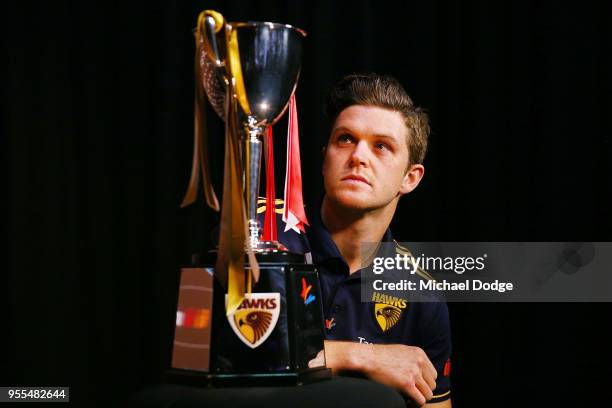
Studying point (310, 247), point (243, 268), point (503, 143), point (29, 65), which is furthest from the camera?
point (503, 143)

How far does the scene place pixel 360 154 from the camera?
1.51 metres

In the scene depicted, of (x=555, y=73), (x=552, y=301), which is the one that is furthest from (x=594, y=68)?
(x=552, y=301)

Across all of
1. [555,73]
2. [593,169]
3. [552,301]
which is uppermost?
[555,73]

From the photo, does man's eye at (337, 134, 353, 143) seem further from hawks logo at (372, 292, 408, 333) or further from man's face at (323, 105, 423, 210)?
hawks logo at (372, 292, 408, 333)

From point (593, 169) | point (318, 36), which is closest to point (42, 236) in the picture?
point (318, 36)

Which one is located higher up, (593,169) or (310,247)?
(593,169)

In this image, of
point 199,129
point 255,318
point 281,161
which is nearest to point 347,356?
point 255,318

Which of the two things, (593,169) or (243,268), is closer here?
(243,268)

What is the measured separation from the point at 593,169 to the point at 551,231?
0.21 metres

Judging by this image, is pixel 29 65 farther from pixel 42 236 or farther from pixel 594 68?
pixel 594 68

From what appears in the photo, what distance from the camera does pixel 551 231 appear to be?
2080 mm

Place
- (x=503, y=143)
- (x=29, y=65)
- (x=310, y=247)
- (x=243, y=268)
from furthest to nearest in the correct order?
(x=503, y=143), (x=29, y=65), (x=310, y=247), (x=243, y=268)

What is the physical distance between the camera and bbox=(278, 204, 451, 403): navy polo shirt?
1.66m

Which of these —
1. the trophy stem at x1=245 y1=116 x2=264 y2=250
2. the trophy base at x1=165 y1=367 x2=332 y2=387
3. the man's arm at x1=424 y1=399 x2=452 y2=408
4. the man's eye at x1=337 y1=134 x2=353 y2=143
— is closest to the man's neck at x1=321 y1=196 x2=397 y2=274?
the man's eye at x1=337 y1=134 x2=353 y2=143
